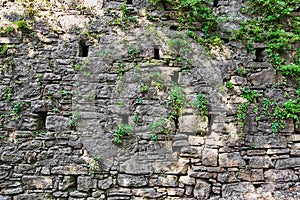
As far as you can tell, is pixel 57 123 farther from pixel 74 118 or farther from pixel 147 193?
pixel 147 193

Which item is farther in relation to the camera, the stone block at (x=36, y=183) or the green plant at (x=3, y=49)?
the green plant at (x=3, y=49)

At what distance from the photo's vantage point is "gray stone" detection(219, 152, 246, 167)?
3.62m

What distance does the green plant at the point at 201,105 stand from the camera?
12.0 feet

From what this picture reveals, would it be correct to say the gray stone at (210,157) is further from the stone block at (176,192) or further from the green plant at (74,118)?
the green plant at (74,118)

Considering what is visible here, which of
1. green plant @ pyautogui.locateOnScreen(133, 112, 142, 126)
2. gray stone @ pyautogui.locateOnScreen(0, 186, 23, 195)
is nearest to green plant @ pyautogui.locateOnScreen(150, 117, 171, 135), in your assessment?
green plant @ pyautogui.locateOnScreen(133, 112, 142, 126)

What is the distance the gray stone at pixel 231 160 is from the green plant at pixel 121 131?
1289 mm

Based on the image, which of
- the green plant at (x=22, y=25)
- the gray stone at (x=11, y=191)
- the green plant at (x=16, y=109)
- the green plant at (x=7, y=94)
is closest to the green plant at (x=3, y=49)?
the green plant at (x=22, y=25)

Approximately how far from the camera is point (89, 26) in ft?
12.5

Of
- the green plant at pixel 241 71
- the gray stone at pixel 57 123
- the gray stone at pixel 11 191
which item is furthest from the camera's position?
the green plant at pixel 241 71

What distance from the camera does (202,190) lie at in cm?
358

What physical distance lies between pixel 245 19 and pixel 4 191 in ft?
13.3

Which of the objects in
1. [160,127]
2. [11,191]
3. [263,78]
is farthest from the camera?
[263,78]

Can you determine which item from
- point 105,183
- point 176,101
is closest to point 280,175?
point 176,101

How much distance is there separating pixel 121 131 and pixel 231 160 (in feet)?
5.02
